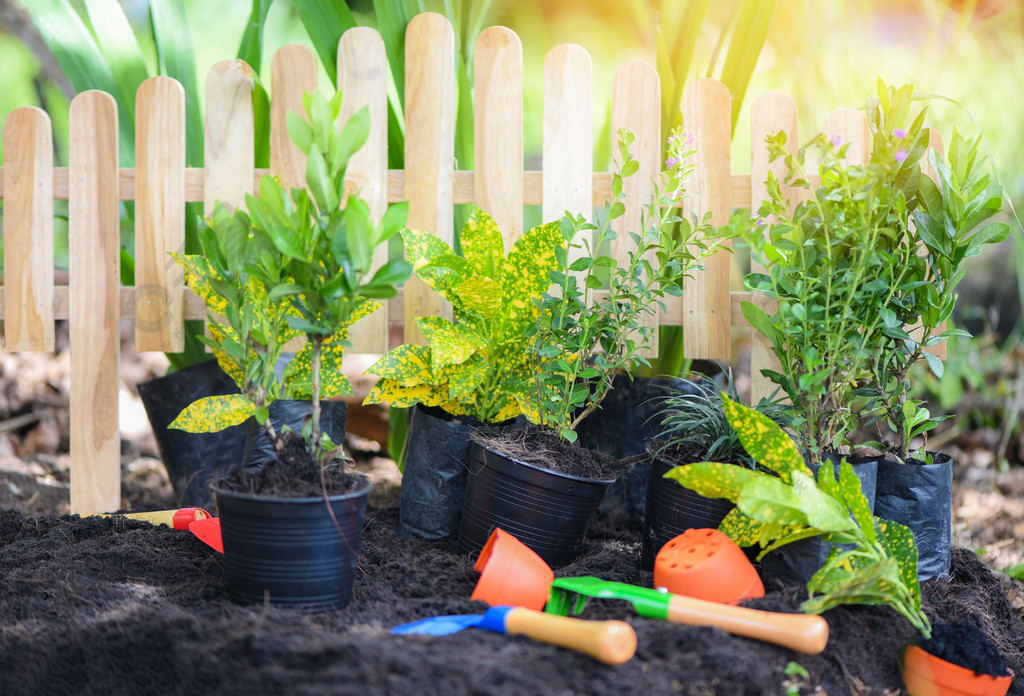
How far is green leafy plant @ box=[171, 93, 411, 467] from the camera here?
120 centimetres

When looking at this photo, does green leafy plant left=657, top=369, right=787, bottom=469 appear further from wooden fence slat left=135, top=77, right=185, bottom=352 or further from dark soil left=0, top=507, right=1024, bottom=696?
wooden fence slat left=135, top=77, right=185, bottom=352

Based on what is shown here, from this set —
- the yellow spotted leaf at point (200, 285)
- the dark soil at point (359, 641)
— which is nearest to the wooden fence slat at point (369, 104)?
the yellow spotted leaf at point (200, 285)

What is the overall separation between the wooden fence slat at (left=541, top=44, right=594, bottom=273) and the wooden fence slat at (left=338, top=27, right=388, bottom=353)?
461 millimetres

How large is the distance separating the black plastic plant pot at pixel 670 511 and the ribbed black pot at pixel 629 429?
0.45 metres

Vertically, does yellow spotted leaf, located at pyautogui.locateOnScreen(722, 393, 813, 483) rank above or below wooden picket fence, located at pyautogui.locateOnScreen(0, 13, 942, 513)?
below

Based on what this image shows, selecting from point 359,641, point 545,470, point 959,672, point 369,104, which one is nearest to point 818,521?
point 959,672

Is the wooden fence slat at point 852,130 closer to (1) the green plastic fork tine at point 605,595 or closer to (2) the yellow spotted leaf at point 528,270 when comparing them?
(2) the yellow spotted leaf at point 528,270

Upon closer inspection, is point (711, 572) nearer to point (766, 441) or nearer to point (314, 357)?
point (766, 441)

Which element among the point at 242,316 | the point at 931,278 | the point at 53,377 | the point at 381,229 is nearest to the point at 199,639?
the point at 242,316

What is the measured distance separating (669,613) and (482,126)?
139 centimetres

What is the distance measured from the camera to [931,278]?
5.55ft

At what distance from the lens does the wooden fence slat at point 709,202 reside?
6.48 feet

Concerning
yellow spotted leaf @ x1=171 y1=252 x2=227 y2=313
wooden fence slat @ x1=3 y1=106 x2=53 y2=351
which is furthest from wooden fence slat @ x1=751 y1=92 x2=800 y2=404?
wooden fence slat @ x1=3 y1=106 x2=53 y2=351

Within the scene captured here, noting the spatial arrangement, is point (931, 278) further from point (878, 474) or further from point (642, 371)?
point (642, 371)
